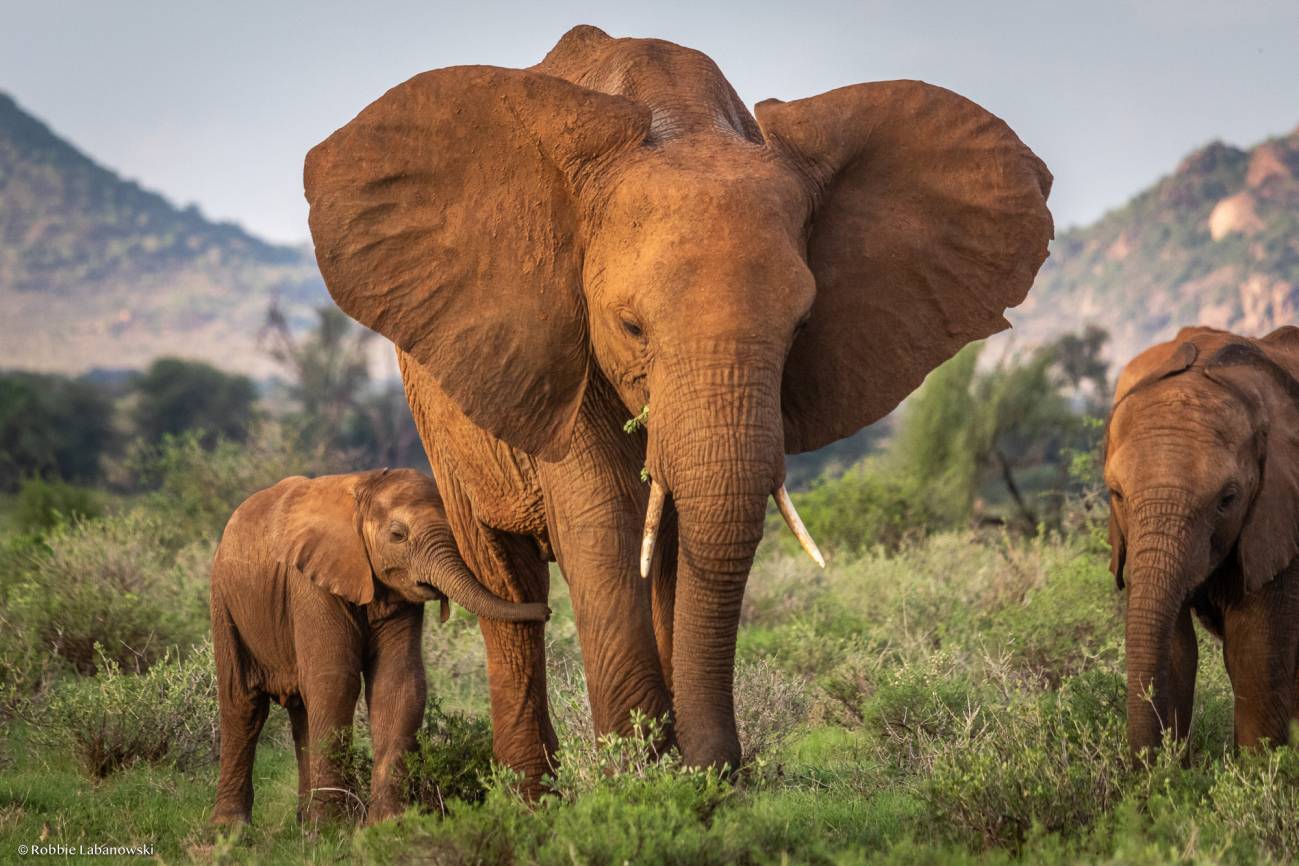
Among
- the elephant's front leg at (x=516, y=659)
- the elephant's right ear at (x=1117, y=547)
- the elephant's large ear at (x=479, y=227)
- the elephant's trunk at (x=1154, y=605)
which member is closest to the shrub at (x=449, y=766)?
the elephant's front leg at (x=516, y=659)

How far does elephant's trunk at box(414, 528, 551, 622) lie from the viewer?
6234mm

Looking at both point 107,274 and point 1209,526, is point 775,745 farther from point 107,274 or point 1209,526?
point 107,274

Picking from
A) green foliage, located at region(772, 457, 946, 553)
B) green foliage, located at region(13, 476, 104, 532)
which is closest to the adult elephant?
green foliage, located at region(772, 457, 946, 553)

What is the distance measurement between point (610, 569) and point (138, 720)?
4137 millimetres

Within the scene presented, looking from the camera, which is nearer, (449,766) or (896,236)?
(896,236)

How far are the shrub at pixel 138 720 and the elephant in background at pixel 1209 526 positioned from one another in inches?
195

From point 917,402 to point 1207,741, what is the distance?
16.5 meters

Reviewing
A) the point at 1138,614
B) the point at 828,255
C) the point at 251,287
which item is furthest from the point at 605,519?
the point at 251,287

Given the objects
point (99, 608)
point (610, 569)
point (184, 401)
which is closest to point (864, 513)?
point (99, 608)

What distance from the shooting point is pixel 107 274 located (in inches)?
5738

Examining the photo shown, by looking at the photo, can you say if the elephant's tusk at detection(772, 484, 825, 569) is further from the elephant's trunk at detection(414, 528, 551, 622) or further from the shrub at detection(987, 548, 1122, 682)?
the shrub at detection(987, 548, 1122, 682)

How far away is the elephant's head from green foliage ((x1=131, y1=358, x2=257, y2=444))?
41.4 meters

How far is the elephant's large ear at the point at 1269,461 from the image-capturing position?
6.42m

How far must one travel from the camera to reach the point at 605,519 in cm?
514
